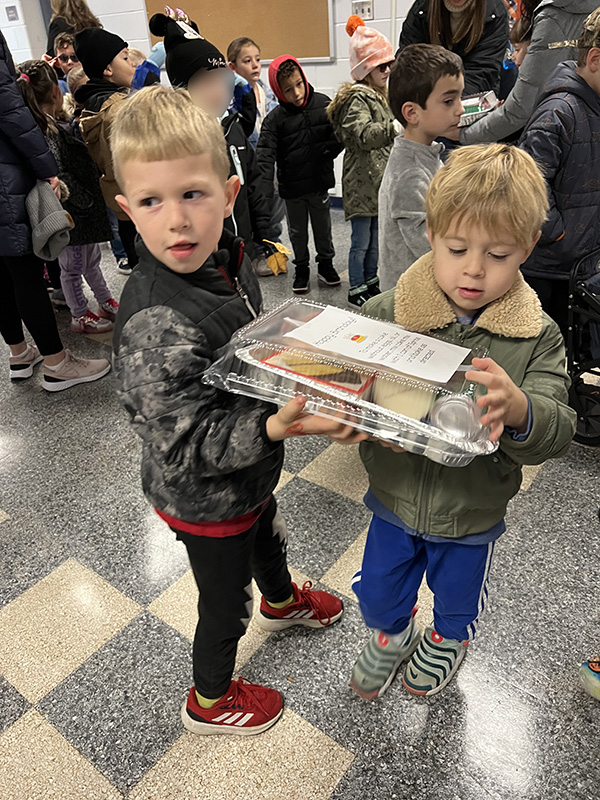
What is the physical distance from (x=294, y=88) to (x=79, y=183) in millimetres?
1206

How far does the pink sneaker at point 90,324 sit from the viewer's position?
2.99 meters

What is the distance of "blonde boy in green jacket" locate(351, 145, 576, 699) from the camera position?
2.63 ft

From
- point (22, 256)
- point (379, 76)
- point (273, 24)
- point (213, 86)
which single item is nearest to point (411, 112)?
point (213, 86)

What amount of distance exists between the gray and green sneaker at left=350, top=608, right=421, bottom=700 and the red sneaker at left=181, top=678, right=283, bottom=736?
20cm

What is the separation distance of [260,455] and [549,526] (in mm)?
1215

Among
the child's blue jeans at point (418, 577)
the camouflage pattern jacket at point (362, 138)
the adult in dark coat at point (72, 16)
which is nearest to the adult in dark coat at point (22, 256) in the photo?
the camouflage pattern jacket at point (362, 138)

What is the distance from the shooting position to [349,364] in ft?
2.44

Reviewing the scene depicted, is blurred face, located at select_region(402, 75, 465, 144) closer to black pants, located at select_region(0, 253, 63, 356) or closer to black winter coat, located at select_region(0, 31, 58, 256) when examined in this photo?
black winter coat, located at select_region(0, 31, 58, 256)

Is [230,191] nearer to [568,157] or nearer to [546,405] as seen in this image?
[546,405]

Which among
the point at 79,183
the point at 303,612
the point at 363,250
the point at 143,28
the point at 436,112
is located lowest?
the point at 303,612

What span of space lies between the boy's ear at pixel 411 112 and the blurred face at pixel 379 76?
1.32 metres

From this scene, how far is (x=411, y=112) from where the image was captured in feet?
5.32

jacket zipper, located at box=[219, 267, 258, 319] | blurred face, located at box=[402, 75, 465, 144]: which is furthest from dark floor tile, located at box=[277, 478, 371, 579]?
blurred face, located at box=[402, 75, 465, 144]

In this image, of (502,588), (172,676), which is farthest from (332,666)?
(502,588)
